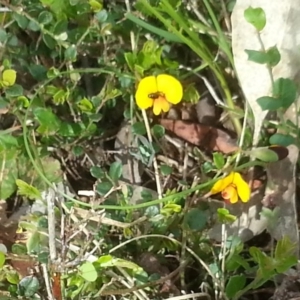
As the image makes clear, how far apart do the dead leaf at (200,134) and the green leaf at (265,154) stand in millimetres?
96

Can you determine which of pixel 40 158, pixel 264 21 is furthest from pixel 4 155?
pixel 264 21

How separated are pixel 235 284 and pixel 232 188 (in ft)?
0.45

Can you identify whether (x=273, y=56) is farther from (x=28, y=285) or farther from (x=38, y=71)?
(x=28, y=285)

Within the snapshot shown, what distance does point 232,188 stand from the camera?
99cm

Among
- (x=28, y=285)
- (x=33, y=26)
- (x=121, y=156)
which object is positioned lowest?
(x=28, y=285)

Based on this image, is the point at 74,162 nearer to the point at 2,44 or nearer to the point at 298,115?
the point at 2,44

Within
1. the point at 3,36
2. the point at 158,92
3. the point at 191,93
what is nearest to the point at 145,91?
the point at 158,92

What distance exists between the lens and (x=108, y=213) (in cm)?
99

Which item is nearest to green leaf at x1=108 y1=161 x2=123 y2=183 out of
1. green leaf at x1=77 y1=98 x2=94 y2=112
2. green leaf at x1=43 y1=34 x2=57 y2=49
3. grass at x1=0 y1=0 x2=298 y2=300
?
grass at x1=0 y1=0 x2=298 y2=300

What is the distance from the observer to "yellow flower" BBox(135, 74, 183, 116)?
3.33 feet

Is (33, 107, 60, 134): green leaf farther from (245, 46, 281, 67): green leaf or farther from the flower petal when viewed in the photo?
(245, 46, 281, 67): green leaf

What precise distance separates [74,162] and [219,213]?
0.27m

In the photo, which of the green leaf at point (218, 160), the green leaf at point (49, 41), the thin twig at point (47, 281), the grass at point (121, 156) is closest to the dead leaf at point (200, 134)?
the grass at point (121, 156)

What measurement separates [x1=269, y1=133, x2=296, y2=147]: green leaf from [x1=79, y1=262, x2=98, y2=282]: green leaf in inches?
12.6
